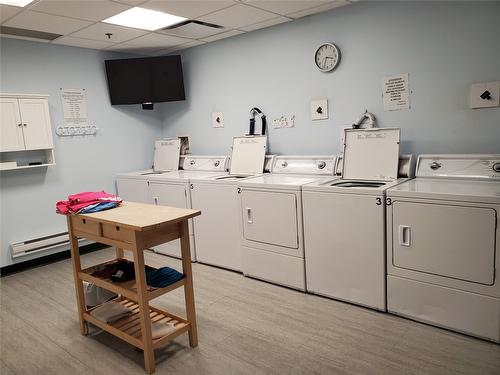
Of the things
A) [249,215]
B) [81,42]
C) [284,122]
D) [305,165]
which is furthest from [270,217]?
[81,42]

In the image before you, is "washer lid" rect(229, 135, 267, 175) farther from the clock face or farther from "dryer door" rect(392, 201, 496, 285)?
"dryer door" rect(392, 201, 496, 285)

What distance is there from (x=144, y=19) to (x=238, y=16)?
846 millimetres

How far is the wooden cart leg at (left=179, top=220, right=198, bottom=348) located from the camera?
2234 mm

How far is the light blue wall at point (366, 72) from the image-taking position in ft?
8.80

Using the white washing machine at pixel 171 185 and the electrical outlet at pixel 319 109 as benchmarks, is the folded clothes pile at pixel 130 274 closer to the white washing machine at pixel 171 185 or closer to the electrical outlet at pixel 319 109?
the white washing machine at pixel 171 185

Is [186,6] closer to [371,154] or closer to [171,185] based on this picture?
[171,185]

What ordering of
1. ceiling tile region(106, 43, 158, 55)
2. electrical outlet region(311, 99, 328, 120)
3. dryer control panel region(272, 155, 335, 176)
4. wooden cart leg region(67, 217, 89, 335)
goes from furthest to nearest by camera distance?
ceiling tile region(106, 43, 158, 55) → electrical outlet region(311, 99, 328, 120) → dryer control panel region(272, 155, 335, 176) → wooden cart leg region(67, 217, 89, 335)

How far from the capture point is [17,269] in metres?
3.88

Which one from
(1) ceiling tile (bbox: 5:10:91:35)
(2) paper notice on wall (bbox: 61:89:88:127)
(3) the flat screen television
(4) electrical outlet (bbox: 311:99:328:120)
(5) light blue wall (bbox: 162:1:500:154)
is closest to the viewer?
(5) light blue wall (bbox: 162:1:500:154)

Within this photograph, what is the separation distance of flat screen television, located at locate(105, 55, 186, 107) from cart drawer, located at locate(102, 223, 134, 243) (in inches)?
104

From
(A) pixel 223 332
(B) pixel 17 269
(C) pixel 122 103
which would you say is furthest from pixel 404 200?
(B) pixel 17 269

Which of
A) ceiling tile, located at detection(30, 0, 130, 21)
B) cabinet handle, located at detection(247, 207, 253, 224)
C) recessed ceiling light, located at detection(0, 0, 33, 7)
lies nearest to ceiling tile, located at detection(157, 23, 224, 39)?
ceiling tile, located at detection(30, 0, 130, 21)

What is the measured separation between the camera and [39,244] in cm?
394

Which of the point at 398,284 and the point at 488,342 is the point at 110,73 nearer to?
the point at 398,284
